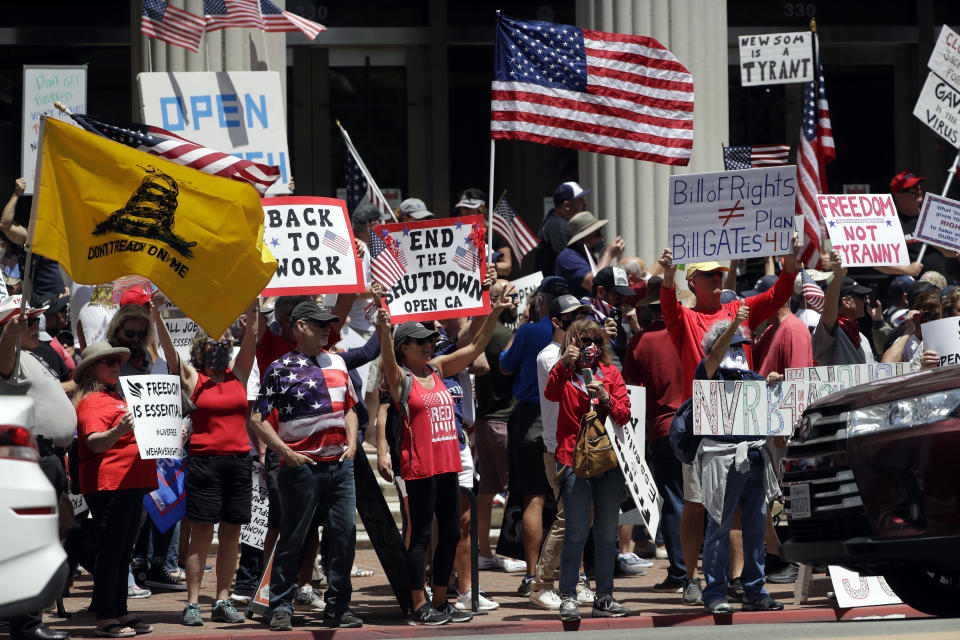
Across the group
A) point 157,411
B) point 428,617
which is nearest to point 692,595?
point 428,617

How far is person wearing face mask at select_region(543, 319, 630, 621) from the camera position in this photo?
9.49 meters

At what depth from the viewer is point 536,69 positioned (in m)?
11.8

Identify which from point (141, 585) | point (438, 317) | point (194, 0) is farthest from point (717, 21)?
point (141, 585)

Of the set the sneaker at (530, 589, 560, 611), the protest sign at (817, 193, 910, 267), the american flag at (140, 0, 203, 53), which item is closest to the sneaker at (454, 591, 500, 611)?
the sneaker at (530, 589, 560, 611)

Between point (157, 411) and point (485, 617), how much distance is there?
248cm

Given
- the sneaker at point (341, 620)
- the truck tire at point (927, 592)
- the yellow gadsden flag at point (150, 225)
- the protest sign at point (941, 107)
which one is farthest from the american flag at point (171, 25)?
the truck tire at point (927, 592)

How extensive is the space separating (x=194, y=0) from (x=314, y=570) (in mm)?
5848

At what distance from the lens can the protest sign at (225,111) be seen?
1185cm

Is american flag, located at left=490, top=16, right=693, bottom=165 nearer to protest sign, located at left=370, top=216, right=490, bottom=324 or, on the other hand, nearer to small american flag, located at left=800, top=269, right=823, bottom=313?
protest sign, located at left=370, top=216, right=490, bottom=324

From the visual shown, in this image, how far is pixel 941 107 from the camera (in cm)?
1455

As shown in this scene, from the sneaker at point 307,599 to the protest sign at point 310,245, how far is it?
201cm

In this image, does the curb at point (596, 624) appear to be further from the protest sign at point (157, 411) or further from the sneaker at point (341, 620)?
the protest sign at point (157, 411)

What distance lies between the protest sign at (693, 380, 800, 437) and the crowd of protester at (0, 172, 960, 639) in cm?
17

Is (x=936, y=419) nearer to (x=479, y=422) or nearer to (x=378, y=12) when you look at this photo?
(x=479, y=422)
